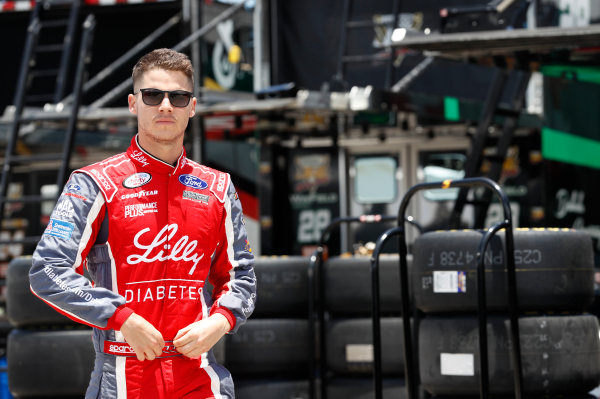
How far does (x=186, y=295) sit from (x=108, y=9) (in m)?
9.80

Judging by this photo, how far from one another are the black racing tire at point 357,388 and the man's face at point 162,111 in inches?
151

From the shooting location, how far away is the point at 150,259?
9.83 feet

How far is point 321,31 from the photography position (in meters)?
11.5

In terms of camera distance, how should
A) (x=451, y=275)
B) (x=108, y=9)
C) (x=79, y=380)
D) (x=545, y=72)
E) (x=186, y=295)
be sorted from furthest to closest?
(x=108, y=9)
(x=545, y=72)
(x=79, y=380)
(x=451, y=275)
(x=186, y=295)

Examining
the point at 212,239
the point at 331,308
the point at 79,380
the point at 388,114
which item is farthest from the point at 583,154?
the point at 212,239

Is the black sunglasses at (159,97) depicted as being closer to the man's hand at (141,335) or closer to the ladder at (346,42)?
the man's hand at (141,335)

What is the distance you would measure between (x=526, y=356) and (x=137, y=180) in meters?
2.49

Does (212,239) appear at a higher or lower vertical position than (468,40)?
lower

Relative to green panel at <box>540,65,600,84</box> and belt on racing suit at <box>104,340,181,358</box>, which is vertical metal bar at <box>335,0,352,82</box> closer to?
green panel at <box>540,65,600,84</box>

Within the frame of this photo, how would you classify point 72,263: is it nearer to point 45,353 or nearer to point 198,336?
point 198,336

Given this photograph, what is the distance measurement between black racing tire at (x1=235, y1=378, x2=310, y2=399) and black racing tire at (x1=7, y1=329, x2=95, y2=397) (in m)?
1.19

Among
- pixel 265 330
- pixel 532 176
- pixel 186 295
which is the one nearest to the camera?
pixel 186 295

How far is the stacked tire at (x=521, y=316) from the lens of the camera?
15.6ft

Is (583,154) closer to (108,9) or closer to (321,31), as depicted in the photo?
(321,31)
